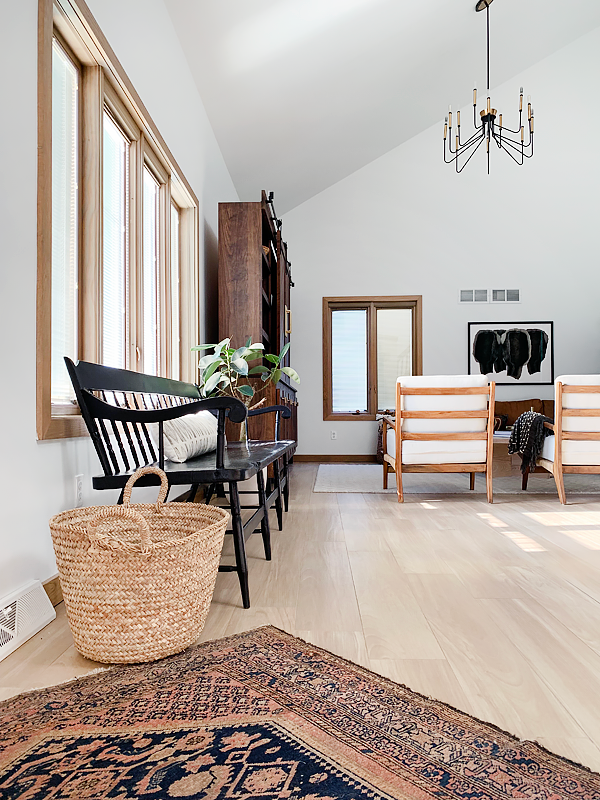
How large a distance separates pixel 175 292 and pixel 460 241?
14.9ft

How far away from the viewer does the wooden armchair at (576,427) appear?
12.4ft

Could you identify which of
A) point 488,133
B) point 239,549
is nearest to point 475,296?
point 488,133

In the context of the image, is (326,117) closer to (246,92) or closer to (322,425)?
(246,92)

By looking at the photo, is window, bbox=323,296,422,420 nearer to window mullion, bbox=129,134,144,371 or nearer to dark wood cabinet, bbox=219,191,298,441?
dark wood cabinet, bbox=219,191,298,441

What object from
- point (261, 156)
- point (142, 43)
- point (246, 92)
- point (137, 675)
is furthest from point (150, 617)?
point (261, 156)

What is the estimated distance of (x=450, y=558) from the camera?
2.36m

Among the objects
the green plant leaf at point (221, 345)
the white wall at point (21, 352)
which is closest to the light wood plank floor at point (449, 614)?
the white wall at point (21, 352)

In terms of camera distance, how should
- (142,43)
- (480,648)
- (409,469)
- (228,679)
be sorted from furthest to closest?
(409,469), (142,43), (480,648), (228,679)

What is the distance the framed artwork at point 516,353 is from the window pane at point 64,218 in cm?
578

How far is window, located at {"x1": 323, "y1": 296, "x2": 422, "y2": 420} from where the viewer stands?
726 cm

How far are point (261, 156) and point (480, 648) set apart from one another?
4.87 meters

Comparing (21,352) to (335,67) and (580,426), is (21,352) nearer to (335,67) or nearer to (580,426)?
(580,426)

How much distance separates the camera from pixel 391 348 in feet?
24.0

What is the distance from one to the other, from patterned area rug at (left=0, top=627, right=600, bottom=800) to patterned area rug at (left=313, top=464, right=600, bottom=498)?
3.23m
